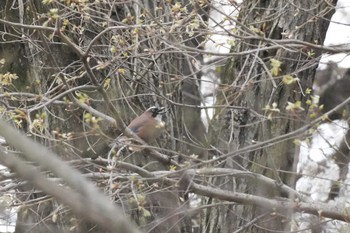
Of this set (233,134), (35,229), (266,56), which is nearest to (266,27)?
(266,56)

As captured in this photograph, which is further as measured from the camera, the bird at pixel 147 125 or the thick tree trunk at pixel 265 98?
the thick tree trunk at pixel 265 98

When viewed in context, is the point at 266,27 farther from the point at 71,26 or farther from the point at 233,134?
the point at 71,26

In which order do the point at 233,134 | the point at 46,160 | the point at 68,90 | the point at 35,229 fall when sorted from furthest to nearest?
the point at 233,134 → the point at 35,229 → the point at 68,90 → the point at 46,160

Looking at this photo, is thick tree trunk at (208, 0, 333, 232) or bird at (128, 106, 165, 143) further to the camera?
thick tree trunk at (208, 0, 333, 232)

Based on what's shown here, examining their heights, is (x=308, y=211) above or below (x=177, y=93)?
below

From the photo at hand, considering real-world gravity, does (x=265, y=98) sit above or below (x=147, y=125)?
above

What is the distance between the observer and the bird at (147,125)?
19.5ft

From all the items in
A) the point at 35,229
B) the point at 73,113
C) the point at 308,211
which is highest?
the point at 73,113

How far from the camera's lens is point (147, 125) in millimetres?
5965

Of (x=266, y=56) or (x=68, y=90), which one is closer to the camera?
(x=68, y=90)

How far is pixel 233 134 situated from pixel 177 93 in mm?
754

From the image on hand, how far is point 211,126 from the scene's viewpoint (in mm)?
6652

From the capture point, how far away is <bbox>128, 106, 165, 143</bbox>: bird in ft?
19.5

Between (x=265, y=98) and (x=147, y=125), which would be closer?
(x=147, y=125)
